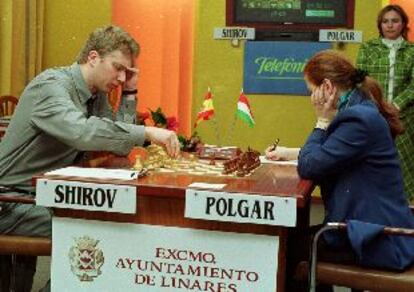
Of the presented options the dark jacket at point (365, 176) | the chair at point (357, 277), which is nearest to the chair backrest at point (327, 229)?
the chair at point (357, 277)

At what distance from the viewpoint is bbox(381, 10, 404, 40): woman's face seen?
18.9 ft

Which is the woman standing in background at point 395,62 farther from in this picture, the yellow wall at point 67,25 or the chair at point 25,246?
the chair at point 25,246

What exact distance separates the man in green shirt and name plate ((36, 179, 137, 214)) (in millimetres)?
290

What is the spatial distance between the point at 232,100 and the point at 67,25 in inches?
66.3

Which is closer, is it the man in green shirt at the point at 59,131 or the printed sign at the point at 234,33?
the man in green shirt at the point at 59,131

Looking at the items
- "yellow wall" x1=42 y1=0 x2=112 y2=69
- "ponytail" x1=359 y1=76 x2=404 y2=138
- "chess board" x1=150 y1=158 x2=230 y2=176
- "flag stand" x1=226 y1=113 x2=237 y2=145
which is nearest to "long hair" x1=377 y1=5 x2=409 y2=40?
"flag stand" x1=226 y1=113 x2=237 y2=145

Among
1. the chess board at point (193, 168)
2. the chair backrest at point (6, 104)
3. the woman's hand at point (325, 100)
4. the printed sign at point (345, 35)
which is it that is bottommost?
the chess board at point (193, 168)

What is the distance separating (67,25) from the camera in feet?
22.7

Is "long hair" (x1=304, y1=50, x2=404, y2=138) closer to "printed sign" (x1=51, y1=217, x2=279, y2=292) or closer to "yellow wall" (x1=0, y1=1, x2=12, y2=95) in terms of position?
"printed sign" (x1=51, y1=217, x2=279, y2=292)

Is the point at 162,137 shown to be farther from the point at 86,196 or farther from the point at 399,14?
the point at 399,14

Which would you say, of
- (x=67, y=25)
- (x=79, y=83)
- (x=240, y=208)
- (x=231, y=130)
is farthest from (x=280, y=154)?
(x=67, y=25)

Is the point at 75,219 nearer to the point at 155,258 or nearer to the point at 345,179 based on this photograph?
the point at 155,258

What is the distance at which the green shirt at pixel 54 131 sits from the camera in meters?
2.92

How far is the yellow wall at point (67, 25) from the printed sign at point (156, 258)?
436 cm
